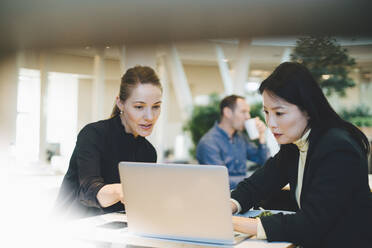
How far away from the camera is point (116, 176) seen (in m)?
2.05

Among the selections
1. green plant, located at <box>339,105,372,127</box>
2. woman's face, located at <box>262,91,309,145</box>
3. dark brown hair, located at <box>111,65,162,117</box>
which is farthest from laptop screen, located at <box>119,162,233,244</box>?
green plant, located at <box>339,105,372,127</box>

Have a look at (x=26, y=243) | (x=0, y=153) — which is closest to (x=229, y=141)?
(x=26, y=243)

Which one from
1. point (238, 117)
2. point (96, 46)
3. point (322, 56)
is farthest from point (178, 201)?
point (96, 46)

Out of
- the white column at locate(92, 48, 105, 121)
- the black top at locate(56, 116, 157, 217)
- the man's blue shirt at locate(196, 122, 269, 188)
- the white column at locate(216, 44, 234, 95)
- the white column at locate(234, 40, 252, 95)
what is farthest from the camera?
the white column at locate(216, 44, 234, 95)

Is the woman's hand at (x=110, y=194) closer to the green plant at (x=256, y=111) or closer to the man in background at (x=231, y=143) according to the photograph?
the man in background at (x=231, y=143)

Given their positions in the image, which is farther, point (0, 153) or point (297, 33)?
point (0, 153)

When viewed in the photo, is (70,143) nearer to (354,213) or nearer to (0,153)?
(0,153)

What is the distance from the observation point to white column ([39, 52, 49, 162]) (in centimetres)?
625

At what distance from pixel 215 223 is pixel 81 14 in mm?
4806

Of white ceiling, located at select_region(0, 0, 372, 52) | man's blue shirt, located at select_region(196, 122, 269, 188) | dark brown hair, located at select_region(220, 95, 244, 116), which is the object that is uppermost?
white ceiling, located at select_region(0, 0, 372, 52)

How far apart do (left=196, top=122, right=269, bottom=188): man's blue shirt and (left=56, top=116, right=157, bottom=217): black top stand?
81.1 inches

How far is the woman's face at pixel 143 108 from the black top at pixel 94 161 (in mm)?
97

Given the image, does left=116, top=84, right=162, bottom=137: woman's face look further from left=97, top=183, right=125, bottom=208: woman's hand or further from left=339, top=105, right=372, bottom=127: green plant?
left=339, top=105, right=372, bottom=127: green plant

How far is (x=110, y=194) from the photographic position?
1.71 m
